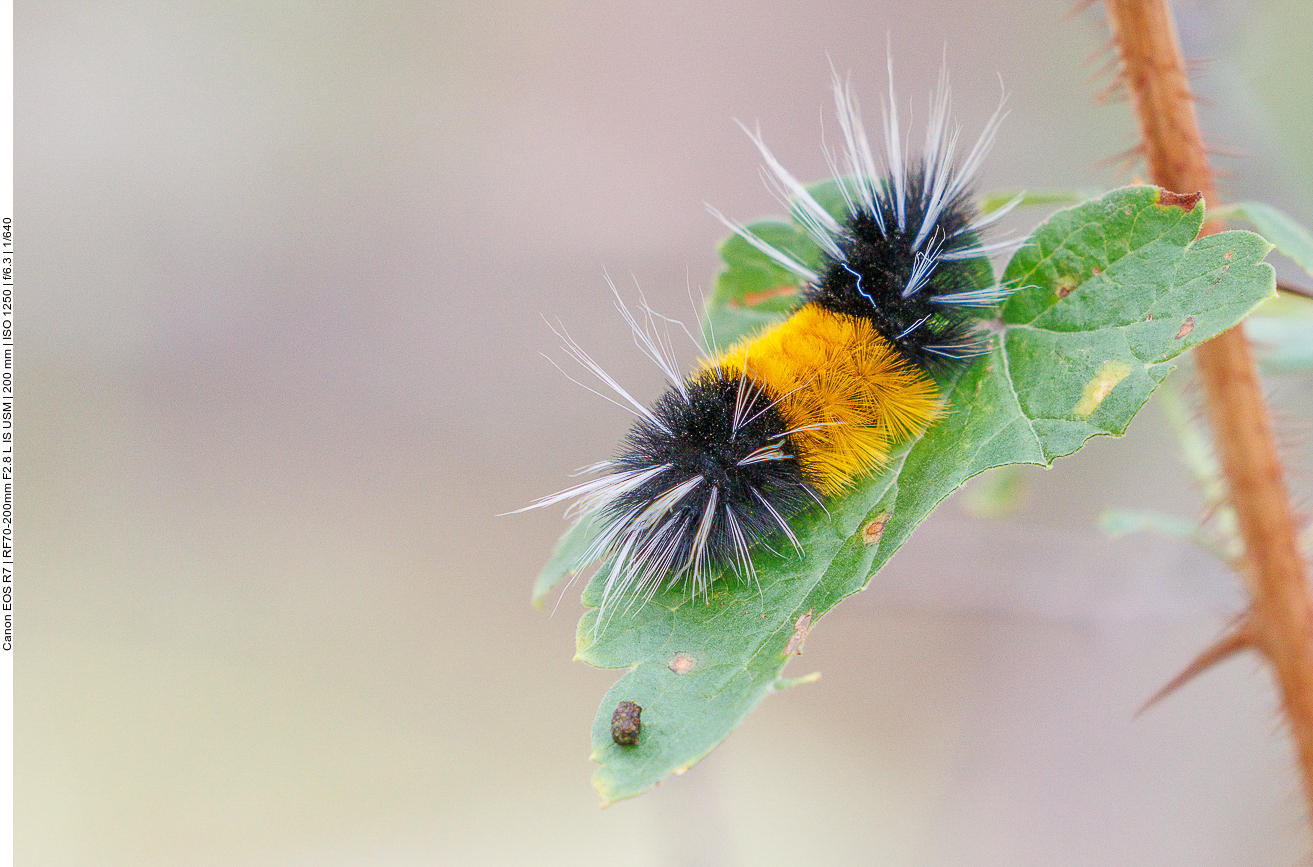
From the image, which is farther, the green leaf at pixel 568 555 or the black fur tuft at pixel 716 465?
the green leaf at pixel 568 555

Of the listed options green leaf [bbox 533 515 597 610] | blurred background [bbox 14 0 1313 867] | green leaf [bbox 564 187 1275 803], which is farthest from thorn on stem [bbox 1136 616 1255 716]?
blurred background [bbox 14 0 1313 867]

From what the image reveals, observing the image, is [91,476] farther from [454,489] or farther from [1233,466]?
[1233,466]

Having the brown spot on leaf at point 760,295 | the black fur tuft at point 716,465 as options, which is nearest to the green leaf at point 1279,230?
the black fur tuft at point 716,465

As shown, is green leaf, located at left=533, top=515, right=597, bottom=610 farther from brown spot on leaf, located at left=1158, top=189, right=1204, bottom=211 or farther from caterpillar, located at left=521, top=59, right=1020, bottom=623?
brown spot on leaf, located at left=1158, top=189, right=1204, bottom=211

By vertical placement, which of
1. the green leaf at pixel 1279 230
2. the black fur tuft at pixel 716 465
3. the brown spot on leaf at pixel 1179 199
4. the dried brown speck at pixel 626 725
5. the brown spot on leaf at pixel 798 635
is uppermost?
the brown spot on leaf at pixel 1179 199

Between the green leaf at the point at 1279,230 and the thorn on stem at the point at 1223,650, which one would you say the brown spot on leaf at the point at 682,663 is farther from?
the green leaf at the point at 1279,230

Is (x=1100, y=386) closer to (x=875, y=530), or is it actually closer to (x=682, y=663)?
(x=875, y=530)

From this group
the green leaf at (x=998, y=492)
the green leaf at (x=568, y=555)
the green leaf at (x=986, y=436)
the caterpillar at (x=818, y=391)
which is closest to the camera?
the green leaf at (x=986, y=436)

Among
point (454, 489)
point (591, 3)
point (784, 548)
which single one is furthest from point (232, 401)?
point (784, 548)
